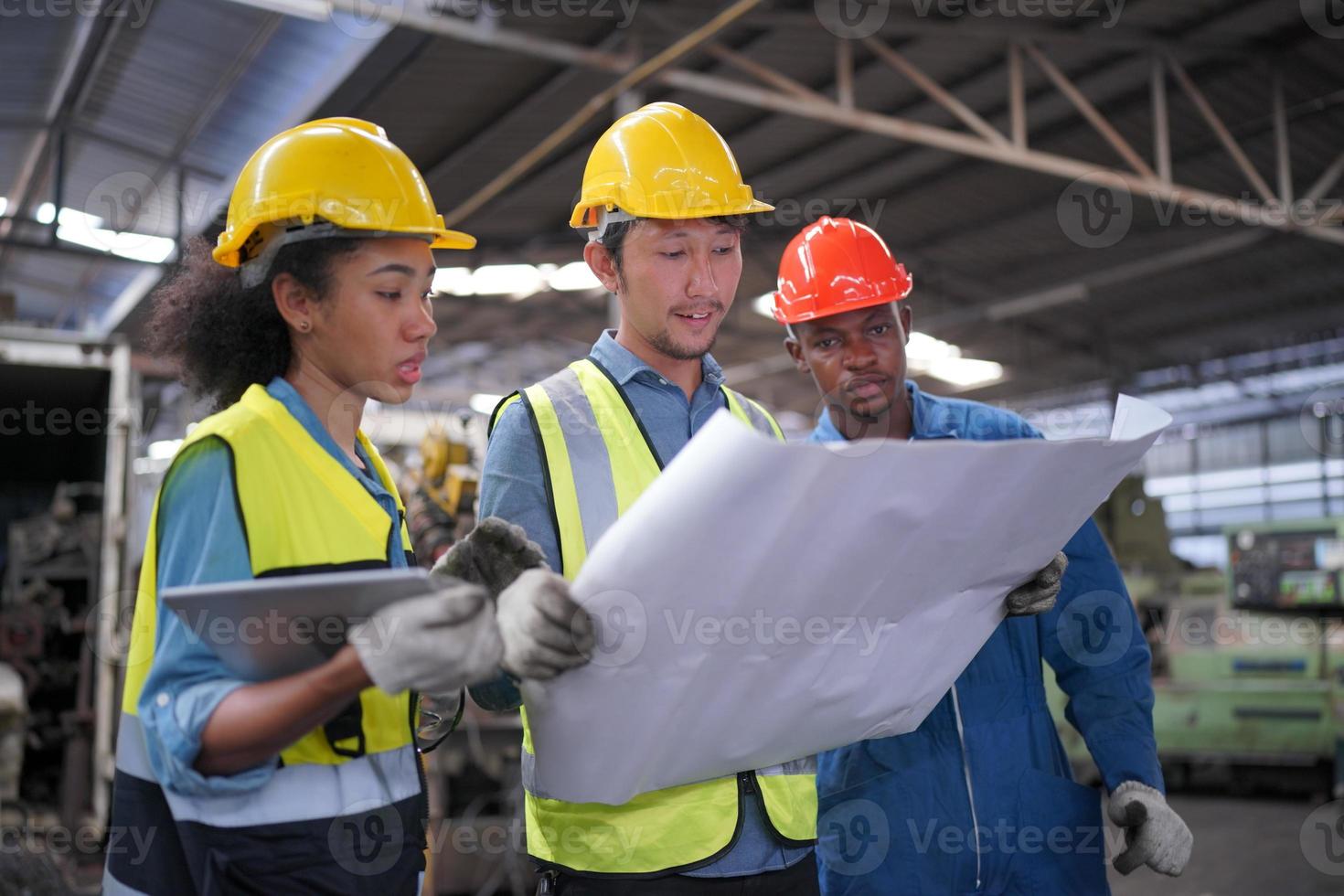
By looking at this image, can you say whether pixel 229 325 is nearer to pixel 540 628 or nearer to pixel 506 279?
pixel 540 628

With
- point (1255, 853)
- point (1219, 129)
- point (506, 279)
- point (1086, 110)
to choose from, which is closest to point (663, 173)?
point (1255, 853)

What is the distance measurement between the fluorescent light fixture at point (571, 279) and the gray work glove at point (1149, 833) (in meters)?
10.9

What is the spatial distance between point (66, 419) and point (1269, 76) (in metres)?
8.86

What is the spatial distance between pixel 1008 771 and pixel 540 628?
125 centimetres

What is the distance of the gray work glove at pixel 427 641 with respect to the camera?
1.04 metres

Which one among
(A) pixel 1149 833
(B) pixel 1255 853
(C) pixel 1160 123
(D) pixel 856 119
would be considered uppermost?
(C) pixel 1160 123

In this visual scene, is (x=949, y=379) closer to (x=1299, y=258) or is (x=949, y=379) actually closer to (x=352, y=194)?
(x=1299, y=258)

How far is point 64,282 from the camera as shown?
43.0 feet

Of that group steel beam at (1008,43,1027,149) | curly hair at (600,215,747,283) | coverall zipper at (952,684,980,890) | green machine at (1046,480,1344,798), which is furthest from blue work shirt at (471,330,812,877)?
steel beam at (1008,43,1027,149)

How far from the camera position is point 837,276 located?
2.46 metres

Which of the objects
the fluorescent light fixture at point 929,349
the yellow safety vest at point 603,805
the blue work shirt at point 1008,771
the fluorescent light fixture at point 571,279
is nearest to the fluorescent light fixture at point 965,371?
the fluorescent light fixture at point 929,349

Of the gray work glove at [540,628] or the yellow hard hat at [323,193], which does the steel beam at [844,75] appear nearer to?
the yellow hard hat at [323,193]

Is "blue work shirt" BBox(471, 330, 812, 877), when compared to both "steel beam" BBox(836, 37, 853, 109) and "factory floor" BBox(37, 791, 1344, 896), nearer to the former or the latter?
"factory floor" BBox(37, 791, 1344, 896)

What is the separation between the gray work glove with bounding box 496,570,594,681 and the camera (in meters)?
1.12
